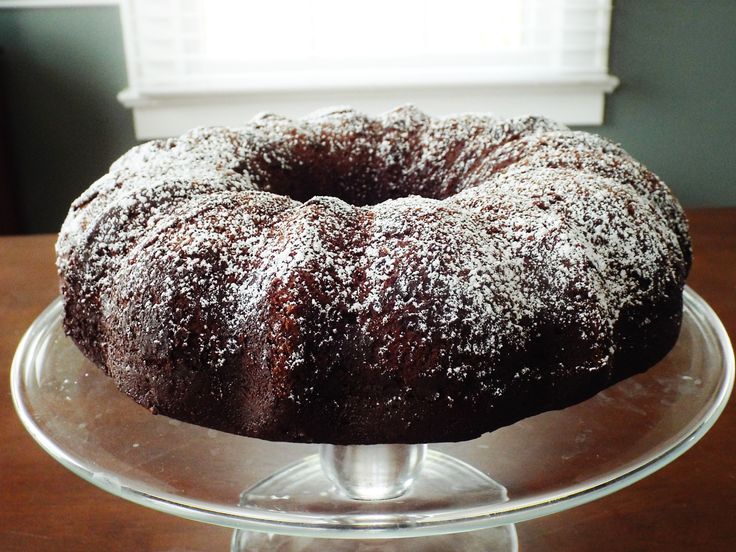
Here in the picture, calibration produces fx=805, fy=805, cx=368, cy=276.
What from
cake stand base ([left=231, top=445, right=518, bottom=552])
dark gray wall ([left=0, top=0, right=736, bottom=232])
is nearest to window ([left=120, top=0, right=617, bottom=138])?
dark gray wall ([left=0, top=0, right=736, bottom=232])

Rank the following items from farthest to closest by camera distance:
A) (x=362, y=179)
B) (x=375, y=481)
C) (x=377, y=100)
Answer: (x=377, y=100) → (x=362, y=179) → (x=375, y=481)

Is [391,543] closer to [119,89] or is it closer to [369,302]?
[369,302]

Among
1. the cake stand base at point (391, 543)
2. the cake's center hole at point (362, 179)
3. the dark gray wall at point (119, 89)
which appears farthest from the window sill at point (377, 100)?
the cake stand base at point (391, 543)

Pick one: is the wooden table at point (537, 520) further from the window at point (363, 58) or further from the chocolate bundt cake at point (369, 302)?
the window at point (363, 58)

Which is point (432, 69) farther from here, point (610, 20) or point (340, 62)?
point (610, 20)

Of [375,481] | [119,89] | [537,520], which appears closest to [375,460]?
[375,481]

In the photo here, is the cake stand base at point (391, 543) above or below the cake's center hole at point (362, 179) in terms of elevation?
below

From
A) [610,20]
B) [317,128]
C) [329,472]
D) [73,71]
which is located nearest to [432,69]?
[610,20]
